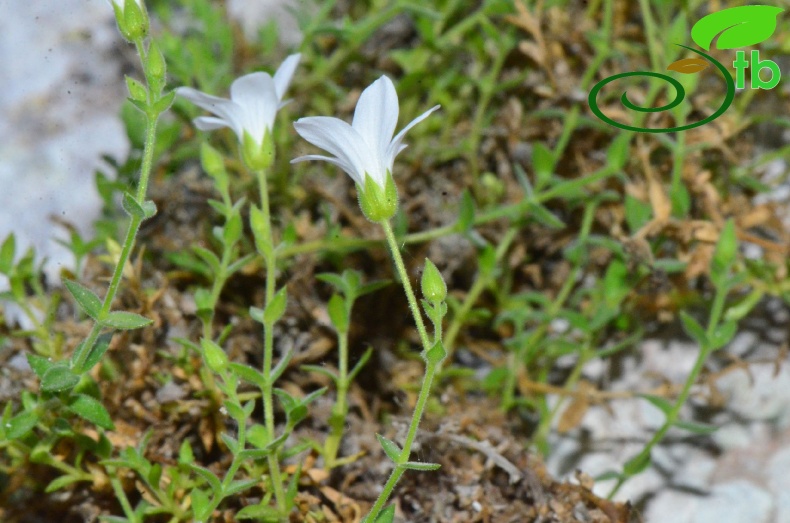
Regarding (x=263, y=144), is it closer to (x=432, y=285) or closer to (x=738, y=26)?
(x=432, y=285)

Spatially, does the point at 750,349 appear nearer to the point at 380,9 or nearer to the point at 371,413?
the point at 371,413

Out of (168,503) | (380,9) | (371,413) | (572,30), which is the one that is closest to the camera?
(168,503)

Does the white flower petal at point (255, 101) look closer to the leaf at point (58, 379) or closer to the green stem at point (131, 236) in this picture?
the green stem at point (131, 236)

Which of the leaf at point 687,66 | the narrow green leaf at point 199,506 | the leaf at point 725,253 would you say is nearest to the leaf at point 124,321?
the narrow green leaf at point 199,506

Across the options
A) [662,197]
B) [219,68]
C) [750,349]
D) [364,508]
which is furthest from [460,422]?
[219,68]

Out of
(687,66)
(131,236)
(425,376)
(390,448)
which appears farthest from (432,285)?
(687,66)

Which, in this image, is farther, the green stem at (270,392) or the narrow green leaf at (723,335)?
the narrow green leaf at (723,335)
